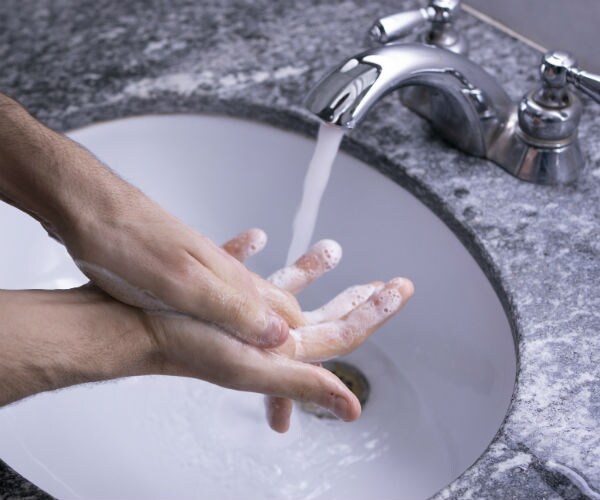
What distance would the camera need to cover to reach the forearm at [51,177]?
72cm

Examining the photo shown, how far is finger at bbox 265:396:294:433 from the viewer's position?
0.80 metres

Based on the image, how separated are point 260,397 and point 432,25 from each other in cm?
40

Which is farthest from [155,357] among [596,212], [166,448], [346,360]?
[596,212]

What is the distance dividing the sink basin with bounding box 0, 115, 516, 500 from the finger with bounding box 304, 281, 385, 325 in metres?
0.09

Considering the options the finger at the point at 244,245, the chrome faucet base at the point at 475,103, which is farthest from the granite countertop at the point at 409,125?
the finger at the point at 244,245

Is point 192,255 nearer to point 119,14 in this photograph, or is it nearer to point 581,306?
point 581,306

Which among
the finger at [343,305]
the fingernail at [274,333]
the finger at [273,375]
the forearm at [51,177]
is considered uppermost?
the forearm at [51,177]

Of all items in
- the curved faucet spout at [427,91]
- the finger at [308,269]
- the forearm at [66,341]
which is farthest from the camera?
the finger at [308,269]

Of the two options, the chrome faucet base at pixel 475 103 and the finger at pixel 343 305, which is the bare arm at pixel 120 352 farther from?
the chrome faucet base at pixel 475 103

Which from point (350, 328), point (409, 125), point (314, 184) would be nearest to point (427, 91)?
point (409, 125)

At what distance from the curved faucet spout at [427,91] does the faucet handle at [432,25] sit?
49 mm

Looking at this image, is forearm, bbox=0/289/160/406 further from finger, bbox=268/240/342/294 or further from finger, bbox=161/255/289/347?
finger, bbox=268/240/342/294

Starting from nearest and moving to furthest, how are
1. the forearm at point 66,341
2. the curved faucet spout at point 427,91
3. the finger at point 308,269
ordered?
the forearm at point 66,341
the curved faucet spout at point 427,91
the finger at point 308,269

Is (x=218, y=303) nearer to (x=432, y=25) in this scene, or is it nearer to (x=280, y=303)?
(x=280, y=303)
